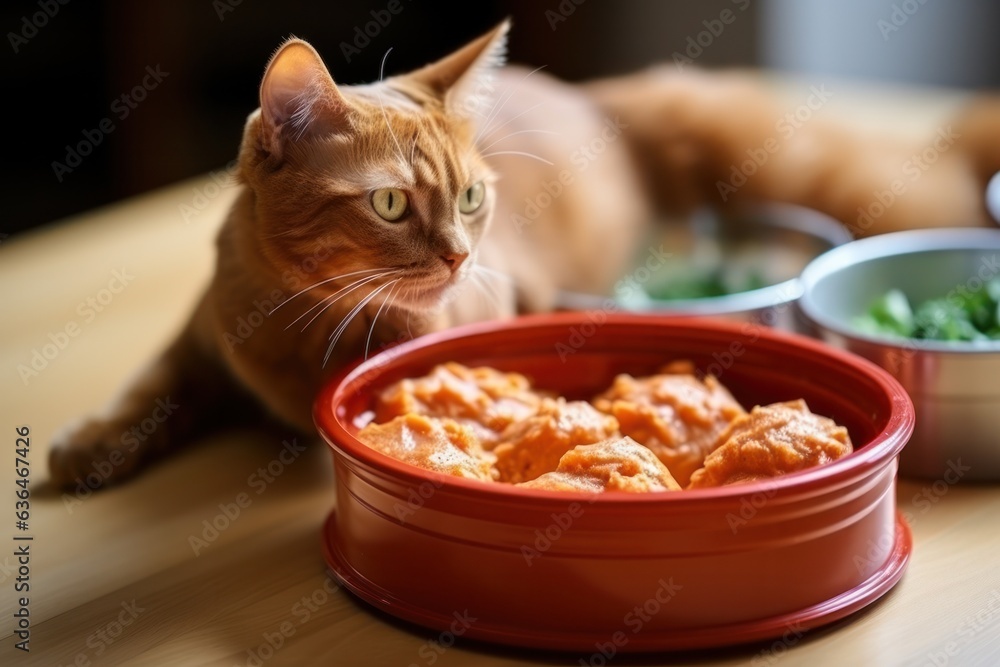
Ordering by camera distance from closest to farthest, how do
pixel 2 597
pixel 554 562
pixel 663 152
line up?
pixel 554 562 < pixel 2 597 < pixel 663 152

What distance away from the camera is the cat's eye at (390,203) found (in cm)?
132

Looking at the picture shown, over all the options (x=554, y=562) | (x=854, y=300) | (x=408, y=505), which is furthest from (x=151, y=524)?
(x=854, y=300)

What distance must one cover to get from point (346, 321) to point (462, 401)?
0.18 meters

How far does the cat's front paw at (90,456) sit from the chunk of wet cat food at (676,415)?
0.67m

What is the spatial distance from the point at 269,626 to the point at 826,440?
0.63 metres

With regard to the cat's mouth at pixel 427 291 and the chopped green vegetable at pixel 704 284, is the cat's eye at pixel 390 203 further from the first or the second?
the chopped green vegetable at pixel 704 284

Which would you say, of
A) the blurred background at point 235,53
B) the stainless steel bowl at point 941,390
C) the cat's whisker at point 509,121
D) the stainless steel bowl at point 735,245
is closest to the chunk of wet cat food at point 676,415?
the stainless steel bowl at point 941,390

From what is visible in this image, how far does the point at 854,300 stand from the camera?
5.70 feet

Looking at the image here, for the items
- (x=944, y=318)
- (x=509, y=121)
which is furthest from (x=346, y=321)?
(x=944, y=318)

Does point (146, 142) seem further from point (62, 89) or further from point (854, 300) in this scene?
point (854, 300)

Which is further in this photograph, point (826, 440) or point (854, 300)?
point (854, 300)

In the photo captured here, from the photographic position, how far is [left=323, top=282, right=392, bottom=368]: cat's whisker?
132cm

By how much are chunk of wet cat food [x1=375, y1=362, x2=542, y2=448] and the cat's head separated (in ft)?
0.34

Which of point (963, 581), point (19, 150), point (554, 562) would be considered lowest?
point (19, 150)
